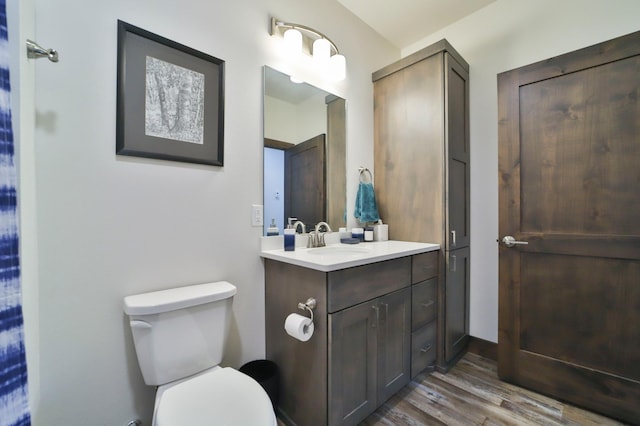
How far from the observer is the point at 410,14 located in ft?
6.82

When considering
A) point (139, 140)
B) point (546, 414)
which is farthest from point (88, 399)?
point (546, 414)

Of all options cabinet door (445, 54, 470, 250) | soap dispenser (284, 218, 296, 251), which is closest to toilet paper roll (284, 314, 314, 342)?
soap dispenser (284, 218, 296, 251)

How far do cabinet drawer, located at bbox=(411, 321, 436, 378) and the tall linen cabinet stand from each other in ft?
0.21

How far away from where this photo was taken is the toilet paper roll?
1.17 meters

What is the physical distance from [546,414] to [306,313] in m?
1.46

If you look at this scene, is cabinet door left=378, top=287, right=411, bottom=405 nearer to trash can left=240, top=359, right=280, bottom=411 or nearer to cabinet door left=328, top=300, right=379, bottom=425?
cabinet door left=328, top=300, right=379, bottom=425

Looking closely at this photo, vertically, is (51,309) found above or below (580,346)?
above

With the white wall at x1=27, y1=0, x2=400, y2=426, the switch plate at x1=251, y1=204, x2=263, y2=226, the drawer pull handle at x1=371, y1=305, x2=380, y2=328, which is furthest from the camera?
the switch plate at x1=251, y1=204, x2=263, y2=226

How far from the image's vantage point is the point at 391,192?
212 cm

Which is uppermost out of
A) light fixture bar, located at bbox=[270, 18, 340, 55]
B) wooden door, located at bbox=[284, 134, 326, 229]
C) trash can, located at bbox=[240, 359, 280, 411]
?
light fixture bar, located at bbox=[270, 18, 340, 55]

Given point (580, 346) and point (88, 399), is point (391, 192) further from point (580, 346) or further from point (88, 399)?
point (88, 399)

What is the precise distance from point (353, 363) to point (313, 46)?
1901 millimetres

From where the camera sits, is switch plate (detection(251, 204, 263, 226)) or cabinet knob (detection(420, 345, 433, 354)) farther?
cabinet knob (detection(420, 345, 433, 354))

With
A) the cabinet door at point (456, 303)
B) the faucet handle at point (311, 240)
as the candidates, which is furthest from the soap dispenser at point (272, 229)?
the cabinet door at point (456, 303)
